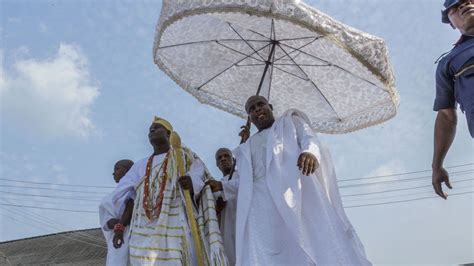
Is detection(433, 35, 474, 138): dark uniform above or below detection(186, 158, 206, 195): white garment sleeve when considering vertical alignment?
below

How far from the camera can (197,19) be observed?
545 cm

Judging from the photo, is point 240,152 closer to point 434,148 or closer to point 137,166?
point 137,166

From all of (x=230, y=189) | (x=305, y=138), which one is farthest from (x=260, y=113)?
(x=230, y=189)

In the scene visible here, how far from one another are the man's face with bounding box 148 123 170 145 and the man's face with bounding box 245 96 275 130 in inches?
33.5

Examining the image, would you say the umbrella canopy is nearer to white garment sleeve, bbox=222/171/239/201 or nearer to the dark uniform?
white garment sleeve, bbox=222/171/239/201

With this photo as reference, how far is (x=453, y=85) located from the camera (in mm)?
2639

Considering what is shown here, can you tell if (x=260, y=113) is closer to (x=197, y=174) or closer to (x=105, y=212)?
(x=197, y=174)

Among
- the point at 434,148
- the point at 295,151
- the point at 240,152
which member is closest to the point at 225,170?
the point at 240,152

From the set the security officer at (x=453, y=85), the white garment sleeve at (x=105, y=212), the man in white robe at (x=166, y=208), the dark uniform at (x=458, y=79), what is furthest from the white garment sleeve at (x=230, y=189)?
the dark uniform at (x=458, y=79)

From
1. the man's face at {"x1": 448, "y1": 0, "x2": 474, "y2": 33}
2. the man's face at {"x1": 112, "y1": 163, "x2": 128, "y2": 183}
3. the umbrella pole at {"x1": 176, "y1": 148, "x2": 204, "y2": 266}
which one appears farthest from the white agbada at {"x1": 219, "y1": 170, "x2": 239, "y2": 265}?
the man's face at {"x1": 448, "y1": 0, "x2": 474, "y2": 33}

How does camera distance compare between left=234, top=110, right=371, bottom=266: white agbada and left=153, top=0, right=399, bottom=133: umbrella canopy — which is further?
left=153, top=0, right=399, bottom=133: umbrella canopy

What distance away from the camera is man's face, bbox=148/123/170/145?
4.50 m

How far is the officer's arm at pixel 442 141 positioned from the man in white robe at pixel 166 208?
1.81 metres

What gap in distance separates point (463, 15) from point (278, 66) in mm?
3421
